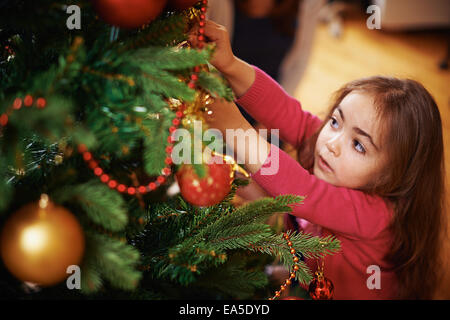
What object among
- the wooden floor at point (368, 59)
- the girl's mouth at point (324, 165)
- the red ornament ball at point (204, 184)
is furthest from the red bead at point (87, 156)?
the wooden floor at point (368, 59)

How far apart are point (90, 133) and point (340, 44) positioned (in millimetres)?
3015

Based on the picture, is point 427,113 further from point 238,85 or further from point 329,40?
point 329,40

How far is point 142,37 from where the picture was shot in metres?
0.43

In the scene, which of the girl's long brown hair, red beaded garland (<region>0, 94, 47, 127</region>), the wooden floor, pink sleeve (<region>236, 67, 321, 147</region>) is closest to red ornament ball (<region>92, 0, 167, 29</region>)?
red beaded garland (<region>0, 94, 47, 127</region>)

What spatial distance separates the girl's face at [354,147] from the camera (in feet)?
2.52

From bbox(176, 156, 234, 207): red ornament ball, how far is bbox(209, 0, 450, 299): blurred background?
0.75m

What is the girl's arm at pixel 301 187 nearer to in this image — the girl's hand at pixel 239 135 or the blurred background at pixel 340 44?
the girl's hand at pixel 239 135

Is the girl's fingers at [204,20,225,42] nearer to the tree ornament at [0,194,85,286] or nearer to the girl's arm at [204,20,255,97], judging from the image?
the girl's arm at [204,20,255,97]

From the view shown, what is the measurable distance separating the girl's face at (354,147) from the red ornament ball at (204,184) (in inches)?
15.3

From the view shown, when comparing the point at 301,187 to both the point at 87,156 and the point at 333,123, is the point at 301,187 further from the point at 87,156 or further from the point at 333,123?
the point at 87,156

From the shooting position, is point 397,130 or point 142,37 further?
point 397,130
